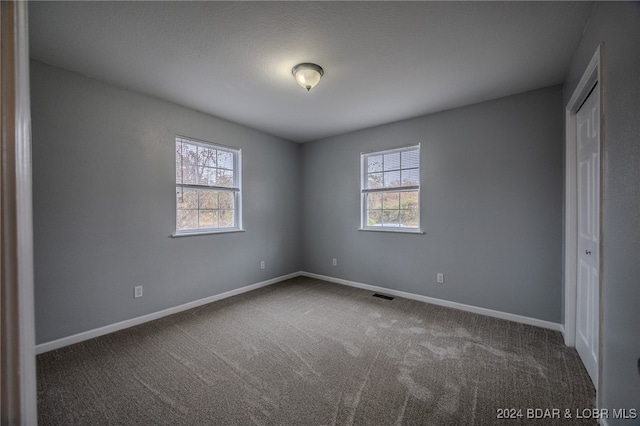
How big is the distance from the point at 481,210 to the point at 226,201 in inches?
130

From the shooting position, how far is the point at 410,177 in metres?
3.73

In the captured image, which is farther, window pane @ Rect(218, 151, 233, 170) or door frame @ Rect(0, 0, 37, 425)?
window pane @ Rect(218, 151, 233, 170)

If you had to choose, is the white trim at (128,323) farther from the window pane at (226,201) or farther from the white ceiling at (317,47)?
the white ceiling at (317,47)

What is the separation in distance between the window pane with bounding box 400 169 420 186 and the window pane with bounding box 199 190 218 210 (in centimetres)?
263

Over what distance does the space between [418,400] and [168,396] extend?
1656 millimetres

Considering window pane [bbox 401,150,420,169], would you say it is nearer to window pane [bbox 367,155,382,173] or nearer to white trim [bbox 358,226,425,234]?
window pane [bbox 367,155,382,173]

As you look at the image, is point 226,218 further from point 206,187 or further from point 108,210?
point 108,210

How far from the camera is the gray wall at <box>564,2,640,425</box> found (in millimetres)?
1201

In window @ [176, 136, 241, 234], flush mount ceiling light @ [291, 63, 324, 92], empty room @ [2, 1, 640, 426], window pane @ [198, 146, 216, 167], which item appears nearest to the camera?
empty room @ [2, 1, 640, 426]

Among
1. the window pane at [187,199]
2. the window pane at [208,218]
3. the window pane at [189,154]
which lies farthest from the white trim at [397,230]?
the window pane at [189,154]

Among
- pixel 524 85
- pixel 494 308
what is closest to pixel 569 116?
pixel 524 85

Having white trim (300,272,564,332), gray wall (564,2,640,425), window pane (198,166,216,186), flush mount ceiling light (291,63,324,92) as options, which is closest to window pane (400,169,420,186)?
white trim (300,272,564,332)

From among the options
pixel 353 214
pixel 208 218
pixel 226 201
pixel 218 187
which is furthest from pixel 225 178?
pixel 353 214

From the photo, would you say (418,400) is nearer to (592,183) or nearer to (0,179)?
(592,183)
